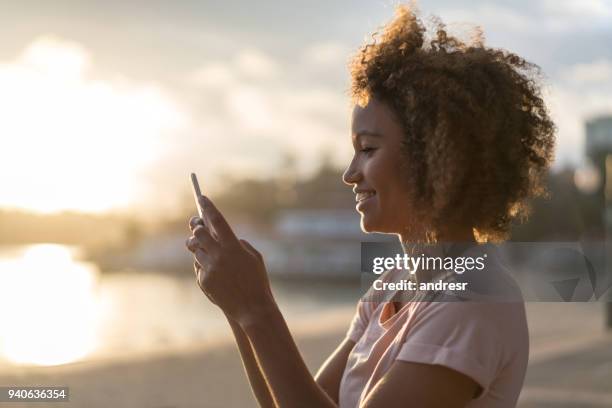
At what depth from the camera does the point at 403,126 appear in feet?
4.06

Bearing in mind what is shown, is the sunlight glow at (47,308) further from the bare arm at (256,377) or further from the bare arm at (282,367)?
the bare arm at (282,367)

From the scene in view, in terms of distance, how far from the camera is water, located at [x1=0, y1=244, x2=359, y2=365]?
14984mm

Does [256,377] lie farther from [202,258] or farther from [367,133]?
[367,133]

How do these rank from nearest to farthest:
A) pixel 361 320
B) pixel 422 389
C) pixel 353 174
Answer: pixel 422 389, pixel 353 174, pixel 361 320

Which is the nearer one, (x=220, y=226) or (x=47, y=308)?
(x=220, y=226)

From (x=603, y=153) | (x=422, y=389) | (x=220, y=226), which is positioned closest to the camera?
(x=422, y=389)

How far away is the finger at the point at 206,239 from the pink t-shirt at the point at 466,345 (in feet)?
0.93

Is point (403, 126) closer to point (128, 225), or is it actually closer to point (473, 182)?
point (473, 182)

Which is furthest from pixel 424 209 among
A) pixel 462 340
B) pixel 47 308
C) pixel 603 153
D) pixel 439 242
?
pixel 47 308

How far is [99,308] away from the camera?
3453 cm

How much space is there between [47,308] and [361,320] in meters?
33.5

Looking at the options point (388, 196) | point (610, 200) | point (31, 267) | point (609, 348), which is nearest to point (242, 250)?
point (388, 196)

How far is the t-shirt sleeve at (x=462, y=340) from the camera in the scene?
3.53 feet

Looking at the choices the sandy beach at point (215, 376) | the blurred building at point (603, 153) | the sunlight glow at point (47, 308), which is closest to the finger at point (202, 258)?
the sandy beach at point (215, 376)
